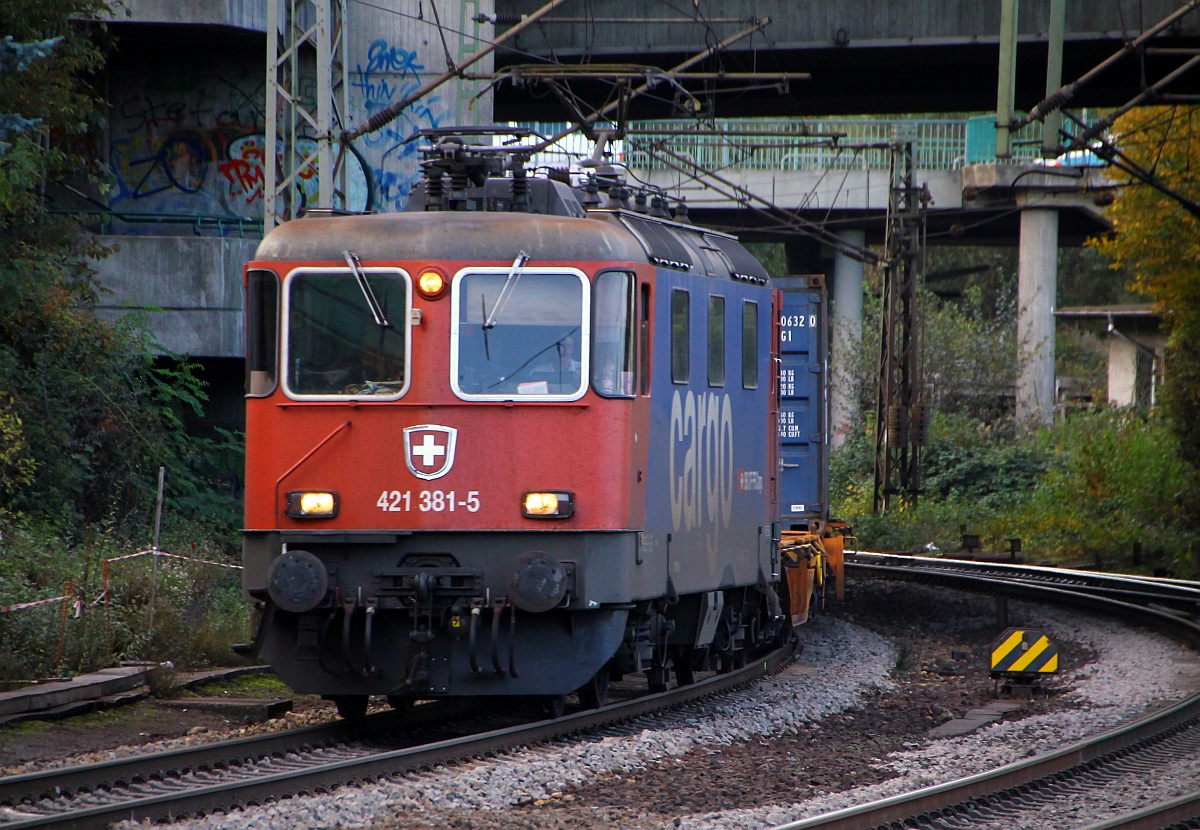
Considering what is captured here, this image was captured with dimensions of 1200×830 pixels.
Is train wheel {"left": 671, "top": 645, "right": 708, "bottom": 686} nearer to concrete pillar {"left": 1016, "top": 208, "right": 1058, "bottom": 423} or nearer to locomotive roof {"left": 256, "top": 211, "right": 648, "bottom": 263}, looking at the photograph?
locomotive roof {"left": 256, "top": 211, "right": 648, "bottom": 263}

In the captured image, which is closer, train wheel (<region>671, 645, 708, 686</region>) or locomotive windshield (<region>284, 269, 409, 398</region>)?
locomotive windshield (<region>284, 269, 409, 398</region>)

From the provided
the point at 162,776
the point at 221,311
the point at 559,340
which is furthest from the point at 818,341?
the point at 162,776

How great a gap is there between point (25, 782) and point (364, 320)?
3477 mm

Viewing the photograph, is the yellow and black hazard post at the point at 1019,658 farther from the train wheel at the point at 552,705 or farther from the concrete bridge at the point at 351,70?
the concrete bridge at the point at 351,70

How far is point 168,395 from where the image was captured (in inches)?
754

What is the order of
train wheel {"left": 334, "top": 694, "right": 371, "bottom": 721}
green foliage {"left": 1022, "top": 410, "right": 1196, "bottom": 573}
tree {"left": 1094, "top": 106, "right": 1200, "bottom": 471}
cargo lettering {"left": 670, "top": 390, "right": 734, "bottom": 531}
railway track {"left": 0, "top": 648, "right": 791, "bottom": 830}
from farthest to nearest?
green foliage {"left": 1022, "top": 410, "right": 1196, "bottom": 573} < tree {"left": 1094, "top": 106, "right": 1200, "bottom": 471} < cargo lettering {"left": 670, "top": 390, "right": 734, "bottom": 531} < train wheel {"left": 334, "top": 694, "right": 371, "bottom": 721} < railway track {"left": 0, "top": 648, "right": 791, "bottom": 830}

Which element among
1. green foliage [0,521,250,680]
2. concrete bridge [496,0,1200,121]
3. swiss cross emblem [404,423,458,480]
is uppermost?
concrete bridge [496,0,1200,121]

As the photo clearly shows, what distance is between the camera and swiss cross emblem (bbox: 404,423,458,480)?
9.66 metres

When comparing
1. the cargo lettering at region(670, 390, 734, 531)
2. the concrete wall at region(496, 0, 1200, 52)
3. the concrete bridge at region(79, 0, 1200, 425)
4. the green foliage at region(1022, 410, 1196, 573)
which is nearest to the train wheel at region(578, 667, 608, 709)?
the cargo lettering at region(670, 390, 734, 531)

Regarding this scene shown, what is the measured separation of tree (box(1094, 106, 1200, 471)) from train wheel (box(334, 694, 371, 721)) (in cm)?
1702

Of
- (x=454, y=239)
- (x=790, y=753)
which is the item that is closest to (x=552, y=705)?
(x=790, y=753)

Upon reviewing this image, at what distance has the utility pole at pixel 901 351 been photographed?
96.4 ft

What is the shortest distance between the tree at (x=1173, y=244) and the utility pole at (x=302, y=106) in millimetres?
11811

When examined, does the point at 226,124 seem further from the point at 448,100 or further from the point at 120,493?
the point at 120,493
